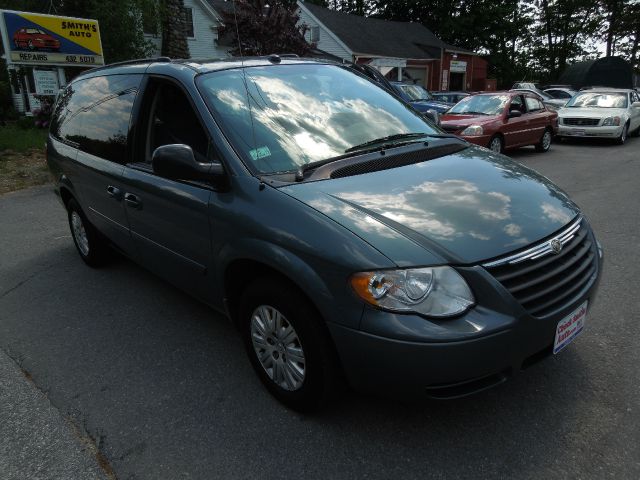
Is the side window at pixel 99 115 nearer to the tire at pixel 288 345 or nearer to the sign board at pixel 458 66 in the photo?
the tire at pixel 288 345

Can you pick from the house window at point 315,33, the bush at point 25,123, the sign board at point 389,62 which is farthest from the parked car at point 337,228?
the house window at point 315,33

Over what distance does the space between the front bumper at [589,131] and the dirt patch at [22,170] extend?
42.6ft

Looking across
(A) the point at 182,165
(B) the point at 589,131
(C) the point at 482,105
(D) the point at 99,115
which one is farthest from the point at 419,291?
(B) the point at 589,131

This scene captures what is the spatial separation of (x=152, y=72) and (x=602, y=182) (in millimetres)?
7804

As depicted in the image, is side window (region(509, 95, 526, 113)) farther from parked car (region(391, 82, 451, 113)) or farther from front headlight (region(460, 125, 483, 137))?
parked car (region(391, 82, 451, 113))

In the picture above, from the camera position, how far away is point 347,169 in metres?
2.77

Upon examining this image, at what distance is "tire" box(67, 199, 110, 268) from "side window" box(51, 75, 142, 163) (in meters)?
0.69

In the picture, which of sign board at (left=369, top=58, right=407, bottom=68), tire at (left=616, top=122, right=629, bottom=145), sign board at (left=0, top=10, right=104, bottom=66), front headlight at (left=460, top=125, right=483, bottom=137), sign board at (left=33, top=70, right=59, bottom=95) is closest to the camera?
front headlight at (left=460, top=125, right=483, bottom=137)

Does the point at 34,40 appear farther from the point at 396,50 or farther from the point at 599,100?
the point at 396,50

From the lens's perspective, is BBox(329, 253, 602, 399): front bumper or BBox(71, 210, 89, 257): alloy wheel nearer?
BBox(329, 253, 602, 399): front bumper

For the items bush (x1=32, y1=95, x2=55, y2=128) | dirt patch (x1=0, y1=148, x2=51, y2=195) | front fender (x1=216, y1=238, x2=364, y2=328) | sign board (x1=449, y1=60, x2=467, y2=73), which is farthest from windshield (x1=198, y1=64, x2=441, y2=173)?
sign board (x1=449, y1=60, x2=467, y2=73)

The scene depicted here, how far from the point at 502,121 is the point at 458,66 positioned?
104ft

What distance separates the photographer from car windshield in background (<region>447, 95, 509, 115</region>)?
1138 cm

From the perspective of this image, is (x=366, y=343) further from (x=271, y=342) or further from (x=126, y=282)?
(x=126, y=282)
